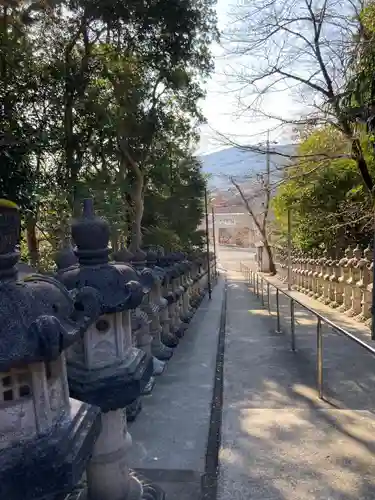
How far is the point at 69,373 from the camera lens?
231 cm

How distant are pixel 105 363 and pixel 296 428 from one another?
189 centimetres

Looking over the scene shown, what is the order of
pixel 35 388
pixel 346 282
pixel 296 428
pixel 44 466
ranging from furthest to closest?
pixel 346 282 < pixel 296 428 < pixel 35 388 < pixel 44 466

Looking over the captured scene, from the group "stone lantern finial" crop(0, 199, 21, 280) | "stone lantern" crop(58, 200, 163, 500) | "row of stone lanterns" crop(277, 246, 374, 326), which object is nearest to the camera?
"stone lantern finial" crop(0, 199, 21, 280)

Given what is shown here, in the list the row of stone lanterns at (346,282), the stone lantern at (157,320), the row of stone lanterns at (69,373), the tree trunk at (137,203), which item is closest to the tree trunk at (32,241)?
the stone lantern at (157,320)

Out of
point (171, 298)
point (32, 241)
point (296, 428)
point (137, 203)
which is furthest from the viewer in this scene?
point (137, 203)

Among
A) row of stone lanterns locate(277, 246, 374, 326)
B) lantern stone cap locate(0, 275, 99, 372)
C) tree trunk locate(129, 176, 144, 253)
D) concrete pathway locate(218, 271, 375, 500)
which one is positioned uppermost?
tree trunk locate(129, 176, 144, 253)

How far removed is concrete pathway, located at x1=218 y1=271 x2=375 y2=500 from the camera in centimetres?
275

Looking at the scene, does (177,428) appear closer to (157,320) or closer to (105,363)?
(105,363)

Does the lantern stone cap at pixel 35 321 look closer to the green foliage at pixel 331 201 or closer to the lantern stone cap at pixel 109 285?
the lantern stone cap at pixel 109 285

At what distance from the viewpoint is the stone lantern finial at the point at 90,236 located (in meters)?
2.31

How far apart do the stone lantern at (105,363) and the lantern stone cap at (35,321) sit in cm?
49

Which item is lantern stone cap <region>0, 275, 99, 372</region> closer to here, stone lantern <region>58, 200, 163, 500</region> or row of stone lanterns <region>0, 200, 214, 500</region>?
row of stone lanterns <region>0, 200, 214, 500</region>

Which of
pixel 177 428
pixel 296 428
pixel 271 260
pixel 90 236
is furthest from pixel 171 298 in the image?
pixel 271 260

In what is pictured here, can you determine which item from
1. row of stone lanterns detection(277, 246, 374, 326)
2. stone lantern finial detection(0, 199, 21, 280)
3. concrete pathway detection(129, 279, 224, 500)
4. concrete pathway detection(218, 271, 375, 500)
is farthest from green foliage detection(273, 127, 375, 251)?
stone lantern finial detection(0, 199, 21, 280)
